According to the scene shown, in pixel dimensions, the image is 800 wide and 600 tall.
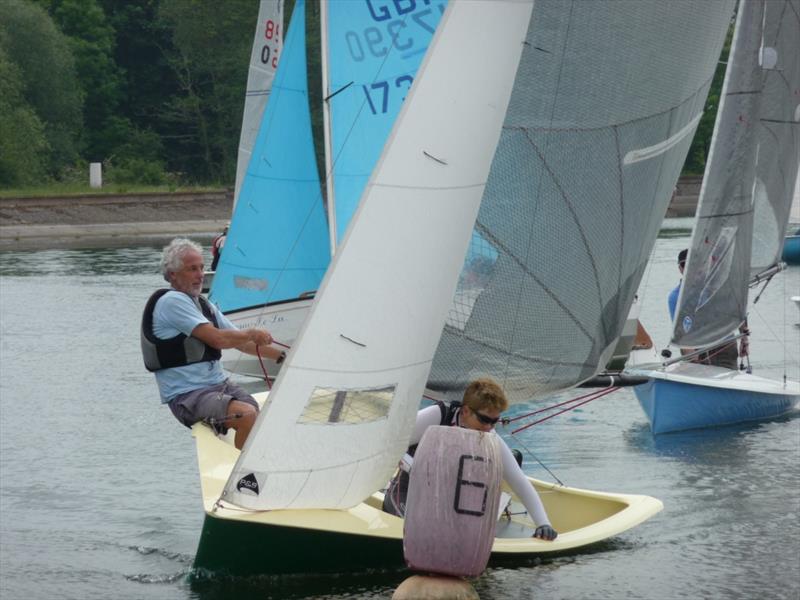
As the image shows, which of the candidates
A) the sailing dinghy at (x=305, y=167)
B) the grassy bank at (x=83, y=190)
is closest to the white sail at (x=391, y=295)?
the sailing dinghy at (x=305, y=167)

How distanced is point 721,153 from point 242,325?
5318mm

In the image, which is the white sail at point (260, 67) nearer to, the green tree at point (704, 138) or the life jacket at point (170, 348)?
the life jacket at point (170, 348)

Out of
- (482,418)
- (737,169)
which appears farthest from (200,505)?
(737,169)

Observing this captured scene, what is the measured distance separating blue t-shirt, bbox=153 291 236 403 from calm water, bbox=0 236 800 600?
0.98 m

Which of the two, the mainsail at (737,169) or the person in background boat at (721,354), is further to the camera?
the person in background boat at (721,354)

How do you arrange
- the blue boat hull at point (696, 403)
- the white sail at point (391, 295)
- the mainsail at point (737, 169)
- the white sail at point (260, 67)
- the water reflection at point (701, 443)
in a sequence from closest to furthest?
the white sail at point (391, 295)
the water reflection at point (701, 443)
the blue boat hull at point (696, 403)
the mainsail at point (737, 169)
the white sail at point (260, 67)

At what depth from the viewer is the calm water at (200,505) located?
810 cm

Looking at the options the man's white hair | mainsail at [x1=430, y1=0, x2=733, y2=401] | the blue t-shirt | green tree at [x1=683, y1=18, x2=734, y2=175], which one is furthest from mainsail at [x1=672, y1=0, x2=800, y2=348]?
green tree at [x1=683, y1=18, x2=734, y2=175]

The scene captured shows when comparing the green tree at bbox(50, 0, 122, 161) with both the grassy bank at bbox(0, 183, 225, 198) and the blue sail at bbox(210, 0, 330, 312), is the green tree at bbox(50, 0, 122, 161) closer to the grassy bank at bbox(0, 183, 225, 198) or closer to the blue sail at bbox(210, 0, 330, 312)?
the grassy bank at bbox(0, 183, 225, 198)

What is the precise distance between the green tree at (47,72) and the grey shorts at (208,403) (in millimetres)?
49317

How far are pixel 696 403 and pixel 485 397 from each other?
22.3ft

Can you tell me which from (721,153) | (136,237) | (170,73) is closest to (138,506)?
(721,153)

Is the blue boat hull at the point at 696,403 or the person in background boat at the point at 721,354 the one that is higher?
the person in background boat at the point at 721,354

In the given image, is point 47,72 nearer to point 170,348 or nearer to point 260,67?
point 260,67
